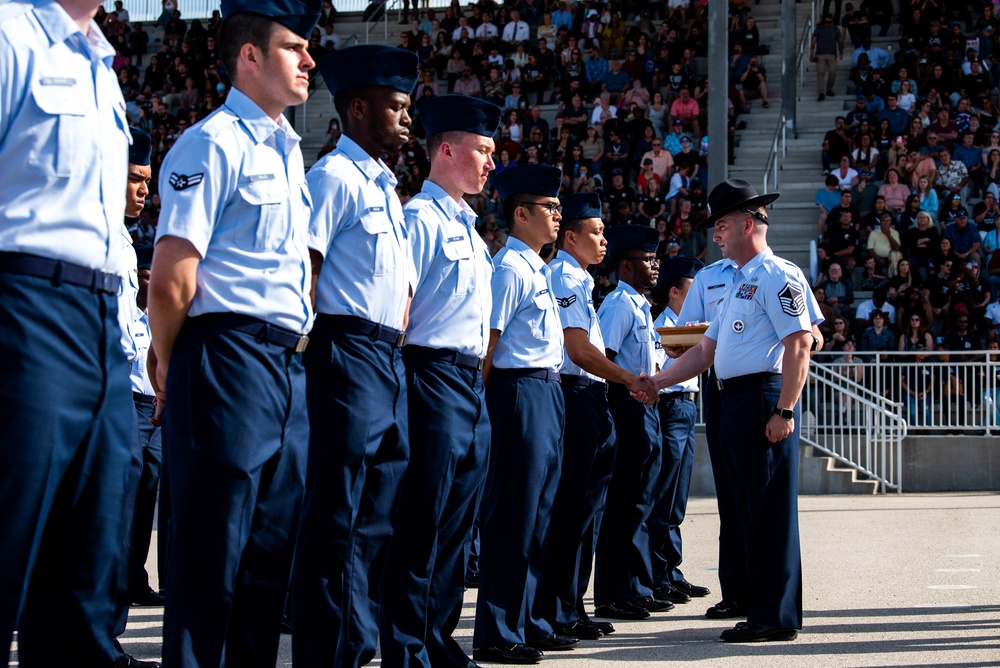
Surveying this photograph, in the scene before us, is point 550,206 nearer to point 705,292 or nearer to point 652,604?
point 705,292

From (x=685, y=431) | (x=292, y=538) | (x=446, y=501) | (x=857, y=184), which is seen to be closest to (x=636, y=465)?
(x=685, y=431)

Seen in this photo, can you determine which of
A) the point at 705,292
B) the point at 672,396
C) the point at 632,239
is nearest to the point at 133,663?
the point at 672,396

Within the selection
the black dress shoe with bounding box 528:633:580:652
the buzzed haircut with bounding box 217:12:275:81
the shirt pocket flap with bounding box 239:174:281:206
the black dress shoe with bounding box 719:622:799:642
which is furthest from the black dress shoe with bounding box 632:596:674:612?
the buzzed haircut with bounding box 217:12:275:81

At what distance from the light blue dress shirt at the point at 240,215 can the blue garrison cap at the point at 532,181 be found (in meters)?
2.70

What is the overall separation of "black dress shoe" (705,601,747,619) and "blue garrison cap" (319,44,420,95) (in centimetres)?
357

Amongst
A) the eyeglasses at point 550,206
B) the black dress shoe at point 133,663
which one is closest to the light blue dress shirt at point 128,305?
the black dress shoe at point 133,663

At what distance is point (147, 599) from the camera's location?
750cm

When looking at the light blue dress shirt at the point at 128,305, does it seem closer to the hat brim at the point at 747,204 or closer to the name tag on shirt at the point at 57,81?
the name tag on shirt at the point at 57,81

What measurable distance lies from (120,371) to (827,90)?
20499 mm

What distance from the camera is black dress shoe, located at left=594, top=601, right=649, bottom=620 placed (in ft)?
23.0

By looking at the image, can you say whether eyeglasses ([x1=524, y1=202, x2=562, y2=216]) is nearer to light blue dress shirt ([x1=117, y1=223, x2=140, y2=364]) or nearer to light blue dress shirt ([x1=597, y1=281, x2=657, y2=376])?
light blue dress shirt ([x1=597, y1=281, x2=657, y2=376])

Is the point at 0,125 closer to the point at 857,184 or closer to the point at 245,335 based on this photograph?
the point at 245,335

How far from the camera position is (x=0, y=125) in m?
2.89

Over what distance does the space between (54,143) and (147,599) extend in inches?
198
